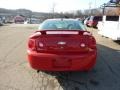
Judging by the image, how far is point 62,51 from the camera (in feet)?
18.4

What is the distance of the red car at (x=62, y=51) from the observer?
552 cm

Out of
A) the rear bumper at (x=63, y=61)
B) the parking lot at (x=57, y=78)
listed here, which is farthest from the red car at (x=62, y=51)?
the parking lot at (x=57, y=78)

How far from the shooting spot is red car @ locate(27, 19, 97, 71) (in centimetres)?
552

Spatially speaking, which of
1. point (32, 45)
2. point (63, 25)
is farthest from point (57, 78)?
point (63, 25)

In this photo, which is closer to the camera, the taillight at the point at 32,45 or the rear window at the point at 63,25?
the taillight at the point at 32,45

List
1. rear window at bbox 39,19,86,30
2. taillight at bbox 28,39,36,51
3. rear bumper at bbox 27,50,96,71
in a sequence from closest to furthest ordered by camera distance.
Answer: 1. rear bumper at bbox 27,50,96,71
2. taillight at bbox 28,39,36,51
3. rear window at bbox 39,19,86,30

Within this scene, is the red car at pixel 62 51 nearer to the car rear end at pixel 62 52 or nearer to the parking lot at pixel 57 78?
the car rear end at pixel 62 52

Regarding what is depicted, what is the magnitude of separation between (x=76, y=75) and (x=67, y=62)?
1.05m

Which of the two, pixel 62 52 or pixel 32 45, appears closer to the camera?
pixel 62 52

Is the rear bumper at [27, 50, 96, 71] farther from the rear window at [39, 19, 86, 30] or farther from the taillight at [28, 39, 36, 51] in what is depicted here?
the rear window at [39, 19, 86, 30]

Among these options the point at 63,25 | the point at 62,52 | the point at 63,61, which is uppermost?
the point at 63,25

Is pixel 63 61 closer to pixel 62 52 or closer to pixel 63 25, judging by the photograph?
pixel 62 52

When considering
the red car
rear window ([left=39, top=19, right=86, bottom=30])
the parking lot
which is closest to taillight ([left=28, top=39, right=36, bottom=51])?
the red car

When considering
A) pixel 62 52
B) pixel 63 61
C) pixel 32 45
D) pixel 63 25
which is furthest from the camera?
pixel 63 25
